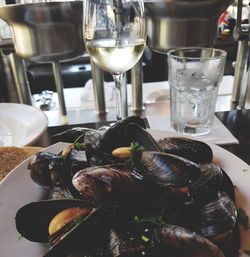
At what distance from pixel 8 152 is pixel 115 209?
0.31 meters

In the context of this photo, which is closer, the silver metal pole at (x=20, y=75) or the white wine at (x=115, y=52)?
the white wine at (x=115, y=52)

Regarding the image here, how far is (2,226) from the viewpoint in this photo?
375 millimetres

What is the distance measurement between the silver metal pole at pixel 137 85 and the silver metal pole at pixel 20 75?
1.06ft

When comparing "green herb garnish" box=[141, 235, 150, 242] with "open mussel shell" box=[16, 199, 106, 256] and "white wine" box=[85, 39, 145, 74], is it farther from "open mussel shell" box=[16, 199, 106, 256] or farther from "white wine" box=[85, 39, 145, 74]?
"white wine" box=[85, 39, 145, 74]

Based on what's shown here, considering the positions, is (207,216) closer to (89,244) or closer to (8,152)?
(89,244)

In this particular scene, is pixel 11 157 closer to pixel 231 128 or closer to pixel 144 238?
pixel 144 238

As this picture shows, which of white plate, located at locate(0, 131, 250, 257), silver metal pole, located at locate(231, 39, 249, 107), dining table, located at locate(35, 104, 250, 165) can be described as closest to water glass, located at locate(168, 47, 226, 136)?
dining table, located at locate(35, 104, 250, 165)

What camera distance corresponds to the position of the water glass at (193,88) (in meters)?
0.73

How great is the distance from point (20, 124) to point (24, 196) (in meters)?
0.35

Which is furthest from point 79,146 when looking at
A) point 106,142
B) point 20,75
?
point 20,75

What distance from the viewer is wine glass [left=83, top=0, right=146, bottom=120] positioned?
604mm

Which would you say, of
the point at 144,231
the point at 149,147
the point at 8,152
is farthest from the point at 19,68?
the point at 144,231

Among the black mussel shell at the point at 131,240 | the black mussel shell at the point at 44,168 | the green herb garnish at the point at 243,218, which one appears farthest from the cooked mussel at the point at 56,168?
the green herb garnish at the point at 243,218

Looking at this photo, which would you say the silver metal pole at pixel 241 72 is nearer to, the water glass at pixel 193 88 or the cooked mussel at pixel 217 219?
the water glass at pixel 193 88
